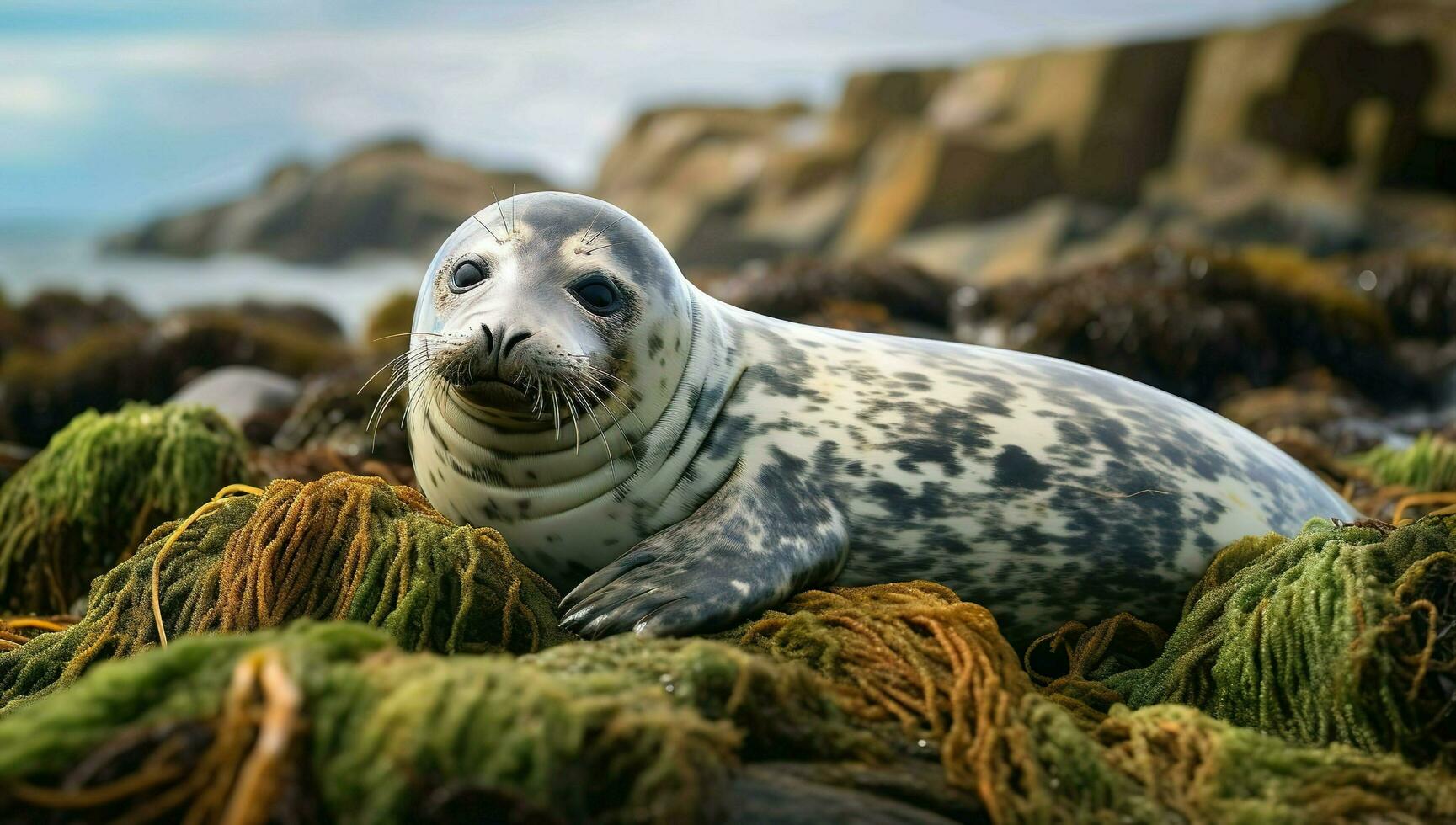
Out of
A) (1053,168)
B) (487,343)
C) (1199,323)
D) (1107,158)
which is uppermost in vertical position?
(1107,158)

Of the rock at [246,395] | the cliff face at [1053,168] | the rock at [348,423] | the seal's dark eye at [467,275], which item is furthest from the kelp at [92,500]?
the cliff face at [1053,168]

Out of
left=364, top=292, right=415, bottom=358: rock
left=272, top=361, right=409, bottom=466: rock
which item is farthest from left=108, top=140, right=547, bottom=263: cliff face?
left=272, top=361, right=409, bottom=466: rock

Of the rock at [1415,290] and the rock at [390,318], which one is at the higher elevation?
the rock at [1415,290]

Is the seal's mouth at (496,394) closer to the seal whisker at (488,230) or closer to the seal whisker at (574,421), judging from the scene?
the seal whisker at (574,421)

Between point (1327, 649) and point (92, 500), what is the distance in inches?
122

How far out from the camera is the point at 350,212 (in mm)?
30578

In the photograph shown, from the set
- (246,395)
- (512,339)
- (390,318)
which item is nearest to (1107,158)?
(390,318)

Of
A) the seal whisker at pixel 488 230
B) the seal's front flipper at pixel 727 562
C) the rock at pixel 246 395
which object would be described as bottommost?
the rock at pixel 246 395

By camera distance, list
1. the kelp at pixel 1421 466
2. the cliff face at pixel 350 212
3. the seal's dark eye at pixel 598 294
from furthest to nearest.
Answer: the cliff face at pixel 350 212 < the kelp at pixel 1421 466 < the seal's dark eye at pixel 598 294

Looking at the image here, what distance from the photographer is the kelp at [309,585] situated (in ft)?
8.03

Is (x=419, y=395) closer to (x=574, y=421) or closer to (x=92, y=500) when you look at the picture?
(x=574, y=421)

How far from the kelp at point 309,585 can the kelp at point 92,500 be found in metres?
0.94

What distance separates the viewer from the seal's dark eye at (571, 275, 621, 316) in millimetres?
2814

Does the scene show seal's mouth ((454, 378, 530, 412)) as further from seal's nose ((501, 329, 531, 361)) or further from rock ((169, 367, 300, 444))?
rock ((169, 367, 300, 444))
